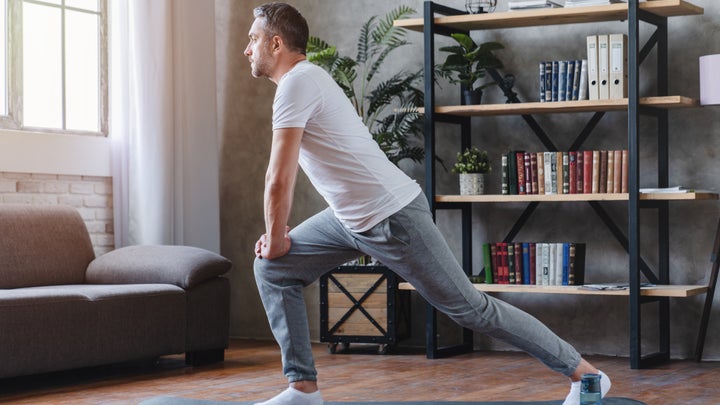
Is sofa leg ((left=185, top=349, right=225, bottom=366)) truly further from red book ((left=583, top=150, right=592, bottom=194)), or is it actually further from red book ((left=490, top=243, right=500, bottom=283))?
red book ((left=583, top=150, right=592, bottom=194))

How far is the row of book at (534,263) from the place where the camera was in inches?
194

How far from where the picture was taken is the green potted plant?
16.9 ft

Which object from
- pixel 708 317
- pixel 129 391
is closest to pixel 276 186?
pixel 129 391

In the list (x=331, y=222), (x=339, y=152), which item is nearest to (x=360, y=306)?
(x=331, y=222)

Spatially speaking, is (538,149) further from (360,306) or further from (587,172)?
(360,306)

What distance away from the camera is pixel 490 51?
17.6 feet

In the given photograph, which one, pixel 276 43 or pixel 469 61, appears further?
pixel 469 61

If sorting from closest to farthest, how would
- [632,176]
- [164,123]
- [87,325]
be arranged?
1. [87,325]
2. [632,176]
3. [164,123]

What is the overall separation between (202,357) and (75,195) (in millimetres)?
1168

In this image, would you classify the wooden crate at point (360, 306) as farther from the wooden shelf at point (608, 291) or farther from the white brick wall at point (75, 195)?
the white brick wall at point (75, 195)

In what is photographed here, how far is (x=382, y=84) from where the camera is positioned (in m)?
5.46

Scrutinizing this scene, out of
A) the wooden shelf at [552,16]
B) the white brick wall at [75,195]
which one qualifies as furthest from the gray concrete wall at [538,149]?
the white brick wall at [75,195]

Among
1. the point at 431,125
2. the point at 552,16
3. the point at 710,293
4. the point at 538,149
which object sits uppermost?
the point at 552,16

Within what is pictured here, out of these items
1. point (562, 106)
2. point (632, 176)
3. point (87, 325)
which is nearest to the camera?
point (87, 325)
